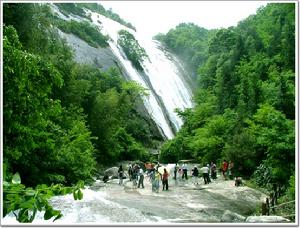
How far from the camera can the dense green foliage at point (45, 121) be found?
220 inches

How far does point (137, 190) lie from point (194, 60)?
5303cm

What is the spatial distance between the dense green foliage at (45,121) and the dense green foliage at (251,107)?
6.62 metres

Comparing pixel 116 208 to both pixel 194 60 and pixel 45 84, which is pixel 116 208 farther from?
pixel 194 60

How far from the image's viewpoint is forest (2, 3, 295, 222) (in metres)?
7.35

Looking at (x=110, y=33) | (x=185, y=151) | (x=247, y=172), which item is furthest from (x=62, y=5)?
(x=247, y=172)

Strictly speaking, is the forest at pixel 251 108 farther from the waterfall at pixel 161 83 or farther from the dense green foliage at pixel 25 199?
the dense green foliage at pixel 25 199

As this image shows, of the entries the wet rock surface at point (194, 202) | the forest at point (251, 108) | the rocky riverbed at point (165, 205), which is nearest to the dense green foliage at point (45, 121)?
the rocky riverbed at point (165, 205)

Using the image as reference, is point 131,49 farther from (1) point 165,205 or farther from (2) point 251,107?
(1) point 165,205

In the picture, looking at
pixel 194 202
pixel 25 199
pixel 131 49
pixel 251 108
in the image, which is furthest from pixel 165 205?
pixel 131 49

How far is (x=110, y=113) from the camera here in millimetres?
29984

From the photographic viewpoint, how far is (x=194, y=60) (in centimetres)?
6912

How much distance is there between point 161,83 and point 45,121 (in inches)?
1485

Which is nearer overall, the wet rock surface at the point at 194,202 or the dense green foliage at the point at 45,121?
the dense green foliage at the point at 45,121

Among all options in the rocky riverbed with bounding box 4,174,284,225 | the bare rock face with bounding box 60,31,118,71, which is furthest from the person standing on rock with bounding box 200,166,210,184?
the bare rock face with bounding box 60,31,118,71
